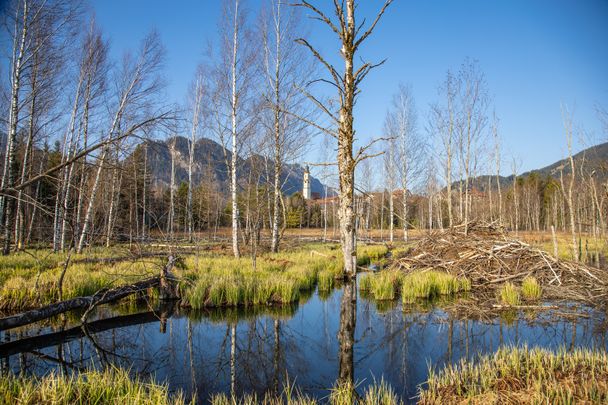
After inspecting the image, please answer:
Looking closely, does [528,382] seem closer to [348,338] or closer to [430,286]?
[348,338]

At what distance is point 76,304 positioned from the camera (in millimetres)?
6699

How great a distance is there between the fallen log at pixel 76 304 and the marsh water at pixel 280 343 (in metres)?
0.38

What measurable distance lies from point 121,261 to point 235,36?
11.5 metres

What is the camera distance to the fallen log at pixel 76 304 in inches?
211

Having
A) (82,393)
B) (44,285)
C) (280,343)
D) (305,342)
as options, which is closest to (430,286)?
(305,342)

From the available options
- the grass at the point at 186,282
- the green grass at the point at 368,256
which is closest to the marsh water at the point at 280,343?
the grass at the point at 186,282

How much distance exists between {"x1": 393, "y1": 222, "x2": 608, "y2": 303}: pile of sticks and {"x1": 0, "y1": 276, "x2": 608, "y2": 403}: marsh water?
1738 mm

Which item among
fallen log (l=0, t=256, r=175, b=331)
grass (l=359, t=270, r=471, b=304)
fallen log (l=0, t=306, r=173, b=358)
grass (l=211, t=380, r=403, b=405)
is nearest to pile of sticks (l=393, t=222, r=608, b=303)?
grass (l=359, t=270, r=471, b=304)

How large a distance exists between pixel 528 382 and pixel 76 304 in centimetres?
746

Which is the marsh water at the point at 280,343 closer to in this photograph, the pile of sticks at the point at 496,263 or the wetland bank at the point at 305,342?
the wetland bank at the point at 305,342

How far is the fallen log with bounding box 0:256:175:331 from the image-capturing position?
211 inches

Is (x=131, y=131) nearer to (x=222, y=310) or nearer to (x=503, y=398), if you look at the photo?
(x=503, y=398)

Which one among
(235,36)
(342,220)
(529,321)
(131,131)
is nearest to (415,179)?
(235,36)

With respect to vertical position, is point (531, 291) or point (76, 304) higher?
point (76, 304)
